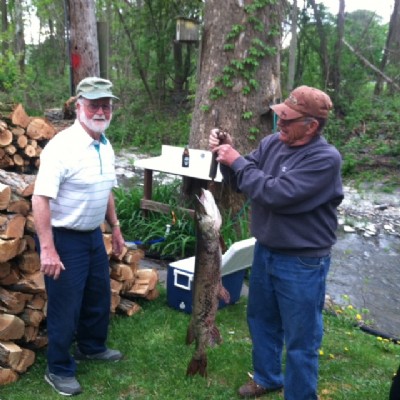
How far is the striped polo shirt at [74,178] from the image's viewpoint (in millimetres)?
3215

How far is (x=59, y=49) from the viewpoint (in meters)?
25.8

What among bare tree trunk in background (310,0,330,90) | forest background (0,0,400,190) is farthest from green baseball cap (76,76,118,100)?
bare tree trunk in background (310,0,330,90)

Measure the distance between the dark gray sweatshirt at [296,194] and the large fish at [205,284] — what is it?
30cm

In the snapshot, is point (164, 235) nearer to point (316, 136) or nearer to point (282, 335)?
point (282, 335)

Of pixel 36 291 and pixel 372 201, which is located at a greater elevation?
pixel 36 291

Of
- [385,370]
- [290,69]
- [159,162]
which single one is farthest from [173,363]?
[290,69]

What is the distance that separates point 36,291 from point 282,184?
221 centimetres

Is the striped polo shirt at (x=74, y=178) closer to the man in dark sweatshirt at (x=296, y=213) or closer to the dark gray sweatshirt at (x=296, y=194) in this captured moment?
the man in dark sweatshirt at (x=296, y=213)

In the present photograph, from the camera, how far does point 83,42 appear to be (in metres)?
7.43

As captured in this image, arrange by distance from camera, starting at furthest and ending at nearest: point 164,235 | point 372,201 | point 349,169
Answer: point 349,169 → point 372,201 → point 164,235

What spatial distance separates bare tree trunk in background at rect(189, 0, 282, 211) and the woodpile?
8.77 ft

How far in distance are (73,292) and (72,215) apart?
53 cm

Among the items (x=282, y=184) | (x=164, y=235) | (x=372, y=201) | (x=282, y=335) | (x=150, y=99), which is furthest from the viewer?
(x=150, y=99)

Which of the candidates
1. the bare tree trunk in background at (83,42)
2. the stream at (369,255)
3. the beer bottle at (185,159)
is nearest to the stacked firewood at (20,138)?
the beer bottle at (185,159)
